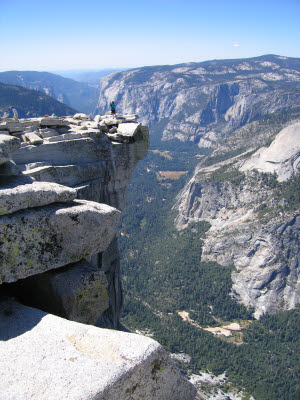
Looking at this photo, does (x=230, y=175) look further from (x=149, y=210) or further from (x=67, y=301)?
(x=67, y=301)

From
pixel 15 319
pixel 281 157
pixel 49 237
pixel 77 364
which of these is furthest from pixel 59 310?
pixel 281 157

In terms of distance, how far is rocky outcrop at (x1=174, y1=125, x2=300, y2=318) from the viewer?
11319cm

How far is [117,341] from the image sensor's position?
372 inches

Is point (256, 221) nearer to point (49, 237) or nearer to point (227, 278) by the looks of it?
point (227, 278)

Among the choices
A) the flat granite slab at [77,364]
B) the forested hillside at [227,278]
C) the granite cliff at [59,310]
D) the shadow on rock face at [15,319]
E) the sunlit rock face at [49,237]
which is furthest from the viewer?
the forested hillside at [227,278]

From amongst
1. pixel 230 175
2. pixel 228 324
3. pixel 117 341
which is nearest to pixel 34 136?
pixel 117 341

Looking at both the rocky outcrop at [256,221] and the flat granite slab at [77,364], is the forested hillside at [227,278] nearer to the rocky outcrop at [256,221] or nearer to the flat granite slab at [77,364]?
the rocky outcrop at [256,221]

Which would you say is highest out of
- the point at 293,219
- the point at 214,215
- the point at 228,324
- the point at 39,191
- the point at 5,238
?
the point at 39,191

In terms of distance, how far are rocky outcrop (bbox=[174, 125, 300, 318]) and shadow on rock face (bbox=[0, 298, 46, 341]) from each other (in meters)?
110

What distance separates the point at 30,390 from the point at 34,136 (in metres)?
15.3

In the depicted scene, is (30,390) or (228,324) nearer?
(30,390)

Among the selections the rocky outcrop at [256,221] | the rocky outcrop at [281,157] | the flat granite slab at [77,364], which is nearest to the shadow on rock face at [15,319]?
the flat granite slab at [77,364]

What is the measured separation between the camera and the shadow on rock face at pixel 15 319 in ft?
31.9

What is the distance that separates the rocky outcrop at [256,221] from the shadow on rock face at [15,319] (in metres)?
110
